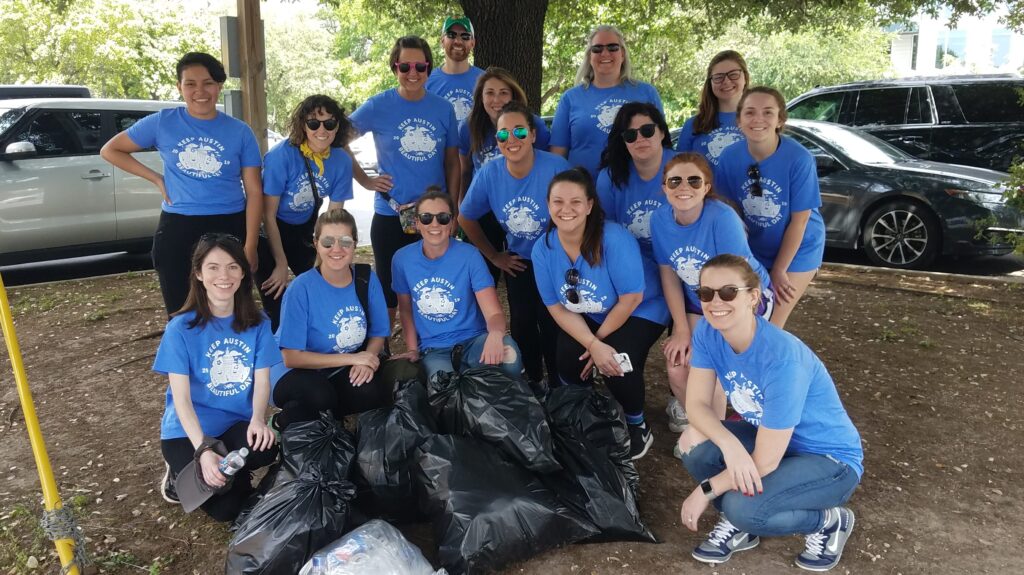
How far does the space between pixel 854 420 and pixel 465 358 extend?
2.17 meters

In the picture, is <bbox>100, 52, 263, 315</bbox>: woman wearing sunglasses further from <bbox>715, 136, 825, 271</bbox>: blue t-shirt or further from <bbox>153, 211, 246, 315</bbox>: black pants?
<bbox>715, 136, 825, 271</bbox>: blue t-shirt

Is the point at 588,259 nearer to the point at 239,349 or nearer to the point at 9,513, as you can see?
the point at 239,349

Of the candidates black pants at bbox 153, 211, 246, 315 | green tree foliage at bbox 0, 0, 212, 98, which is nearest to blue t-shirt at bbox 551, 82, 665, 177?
black pants at bbox 153, 211, 246, 315

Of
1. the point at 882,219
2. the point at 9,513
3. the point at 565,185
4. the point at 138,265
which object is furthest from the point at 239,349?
the point at 882,219

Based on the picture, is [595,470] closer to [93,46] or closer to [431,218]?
[431,218]

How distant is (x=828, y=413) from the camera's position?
2.76 m

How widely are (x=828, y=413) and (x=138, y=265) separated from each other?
7.91m

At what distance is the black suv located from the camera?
29.5ft

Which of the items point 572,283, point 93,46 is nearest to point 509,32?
point 572,283

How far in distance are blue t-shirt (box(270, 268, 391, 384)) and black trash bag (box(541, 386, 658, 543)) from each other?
101 cm

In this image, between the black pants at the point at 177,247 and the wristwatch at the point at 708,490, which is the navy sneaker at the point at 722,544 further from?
the black pants at the point at 177,247

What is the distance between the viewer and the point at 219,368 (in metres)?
3.15

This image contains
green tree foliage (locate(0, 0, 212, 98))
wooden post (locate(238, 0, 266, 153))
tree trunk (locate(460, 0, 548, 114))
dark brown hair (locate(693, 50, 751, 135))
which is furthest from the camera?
green tree foliage (locate(0, 0, 212, 98))

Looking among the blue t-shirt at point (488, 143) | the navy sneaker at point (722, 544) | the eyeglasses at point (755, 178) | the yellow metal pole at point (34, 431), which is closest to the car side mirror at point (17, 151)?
the blue t-shirt at point (488, 143)
